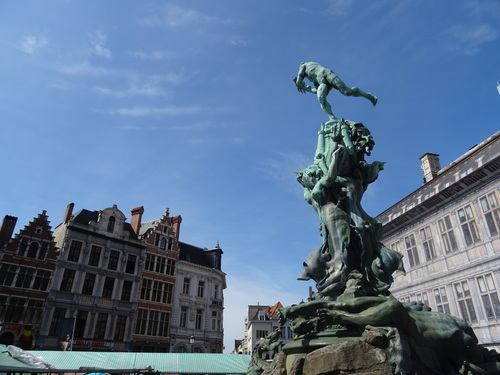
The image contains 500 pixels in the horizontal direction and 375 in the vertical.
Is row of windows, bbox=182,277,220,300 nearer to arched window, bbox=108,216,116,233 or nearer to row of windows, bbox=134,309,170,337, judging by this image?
row of windows, bbox=134,309,170,337

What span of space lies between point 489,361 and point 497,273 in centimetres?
1377

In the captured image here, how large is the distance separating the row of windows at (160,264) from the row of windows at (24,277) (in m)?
9.06

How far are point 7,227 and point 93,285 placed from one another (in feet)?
27.0

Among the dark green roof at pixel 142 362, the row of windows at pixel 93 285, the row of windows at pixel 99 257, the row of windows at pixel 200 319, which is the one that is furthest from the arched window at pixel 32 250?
the row of windows at pixel 200 319

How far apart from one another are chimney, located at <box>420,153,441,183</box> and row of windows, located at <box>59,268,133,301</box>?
26.8m

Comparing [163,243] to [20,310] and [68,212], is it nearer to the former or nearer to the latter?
[68,212]

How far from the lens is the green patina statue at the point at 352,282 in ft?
16.6

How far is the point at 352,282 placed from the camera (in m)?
6.68

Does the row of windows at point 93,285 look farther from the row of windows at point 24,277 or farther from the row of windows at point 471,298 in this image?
the row of windows at point 471,298

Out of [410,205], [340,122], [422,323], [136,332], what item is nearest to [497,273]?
[410,205]

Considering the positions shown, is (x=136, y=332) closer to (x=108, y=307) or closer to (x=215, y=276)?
(x=108, y=307)

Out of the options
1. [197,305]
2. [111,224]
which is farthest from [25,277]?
[197,305]

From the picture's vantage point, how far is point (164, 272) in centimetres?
3600

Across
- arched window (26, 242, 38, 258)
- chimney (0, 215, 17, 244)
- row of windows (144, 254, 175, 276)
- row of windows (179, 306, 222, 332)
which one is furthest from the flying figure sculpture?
row of windows (179, 306, 222, 332)
